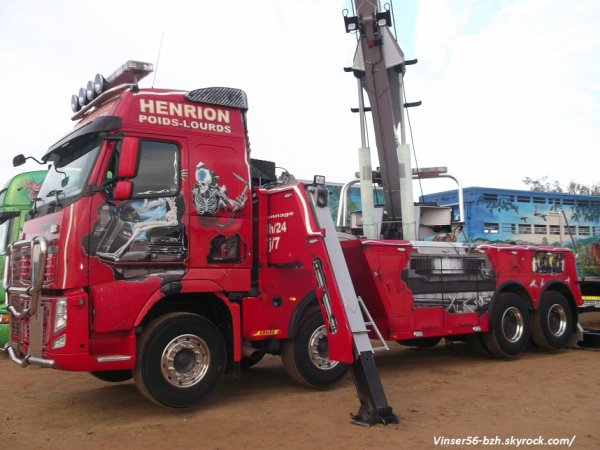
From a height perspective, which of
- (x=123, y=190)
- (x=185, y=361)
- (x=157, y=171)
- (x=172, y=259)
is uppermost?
(x=157, y=171)

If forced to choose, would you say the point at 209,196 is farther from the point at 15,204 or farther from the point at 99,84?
the point at 15,204

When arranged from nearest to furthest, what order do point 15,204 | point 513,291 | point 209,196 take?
point 209,196 → point 513,291 → point 15,204

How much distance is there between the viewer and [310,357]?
6.89m

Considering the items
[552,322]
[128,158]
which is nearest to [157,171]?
[128,158]

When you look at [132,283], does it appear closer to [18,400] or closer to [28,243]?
[28,243]

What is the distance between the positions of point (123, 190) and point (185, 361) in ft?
6.01

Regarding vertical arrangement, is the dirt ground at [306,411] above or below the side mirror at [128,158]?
below

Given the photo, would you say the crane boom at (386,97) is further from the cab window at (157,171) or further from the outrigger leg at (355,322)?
the cab window at (157,171)

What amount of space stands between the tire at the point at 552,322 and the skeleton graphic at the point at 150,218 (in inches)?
258

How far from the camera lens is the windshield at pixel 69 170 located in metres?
5.79

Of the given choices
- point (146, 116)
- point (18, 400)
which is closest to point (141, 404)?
point (18, 400)

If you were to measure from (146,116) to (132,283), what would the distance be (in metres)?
1.73

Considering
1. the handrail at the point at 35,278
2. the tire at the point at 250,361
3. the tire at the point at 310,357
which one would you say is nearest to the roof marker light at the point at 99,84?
the handrail at the point at 35,278

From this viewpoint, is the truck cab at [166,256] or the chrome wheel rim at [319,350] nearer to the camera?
the truck cab at [166,256]
